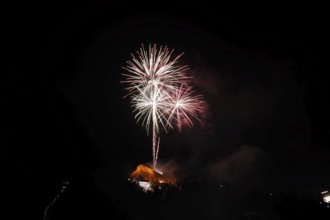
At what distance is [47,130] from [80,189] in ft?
23.2

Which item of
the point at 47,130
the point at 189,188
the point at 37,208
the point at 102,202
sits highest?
the point at 189,188

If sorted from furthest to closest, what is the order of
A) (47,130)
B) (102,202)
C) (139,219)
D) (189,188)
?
(189,188), (139,219), (102,202), (47,130)

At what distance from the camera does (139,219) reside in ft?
123

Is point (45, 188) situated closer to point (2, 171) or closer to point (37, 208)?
point (37, 208)

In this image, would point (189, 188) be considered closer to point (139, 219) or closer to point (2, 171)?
point (139, 219)

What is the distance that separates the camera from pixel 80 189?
2184 cm

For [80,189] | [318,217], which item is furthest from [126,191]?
[318,217]

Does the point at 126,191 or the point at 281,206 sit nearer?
the point at 281,206

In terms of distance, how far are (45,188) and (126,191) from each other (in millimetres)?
27199

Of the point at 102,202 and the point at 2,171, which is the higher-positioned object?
the point at 102,202

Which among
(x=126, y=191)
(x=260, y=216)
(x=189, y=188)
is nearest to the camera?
(x=126, y=191)

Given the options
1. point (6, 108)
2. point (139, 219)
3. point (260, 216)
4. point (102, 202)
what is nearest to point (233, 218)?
point (260, 216)

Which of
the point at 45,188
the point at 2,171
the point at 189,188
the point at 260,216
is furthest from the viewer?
the point at 189,188

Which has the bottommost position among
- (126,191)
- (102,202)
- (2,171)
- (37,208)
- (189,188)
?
(37,208)
